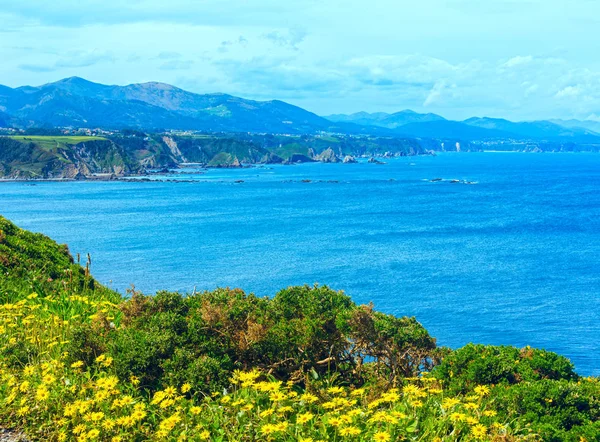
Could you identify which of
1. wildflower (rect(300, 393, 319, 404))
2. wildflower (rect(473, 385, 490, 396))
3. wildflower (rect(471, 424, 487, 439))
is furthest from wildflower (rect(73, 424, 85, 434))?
wildflower (rect(473, 385, 490, 396))

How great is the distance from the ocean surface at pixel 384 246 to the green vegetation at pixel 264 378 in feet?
116

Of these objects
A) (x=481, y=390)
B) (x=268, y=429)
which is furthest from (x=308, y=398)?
(x=481, y=390)

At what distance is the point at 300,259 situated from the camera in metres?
70.8

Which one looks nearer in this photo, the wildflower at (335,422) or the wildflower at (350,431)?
the wildflower at (350,431)

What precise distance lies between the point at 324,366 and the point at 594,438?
12.5ft

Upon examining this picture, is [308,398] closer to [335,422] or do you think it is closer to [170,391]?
[335,422]

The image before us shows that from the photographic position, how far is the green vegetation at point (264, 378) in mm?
6414

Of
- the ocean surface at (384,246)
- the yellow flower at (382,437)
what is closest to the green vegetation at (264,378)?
the yellow flower at (382,437)

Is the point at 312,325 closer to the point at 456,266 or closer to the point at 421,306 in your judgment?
the point at 421,306

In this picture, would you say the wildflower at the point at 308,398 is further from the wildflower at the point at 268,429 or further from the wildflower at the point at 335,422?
the wildflower at the point at 268,429

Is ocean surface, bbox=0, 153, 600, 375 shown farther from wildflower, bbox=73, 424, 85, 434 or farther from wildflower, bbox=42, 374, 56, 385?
wildflower, bbox=73, 424, 85, 434

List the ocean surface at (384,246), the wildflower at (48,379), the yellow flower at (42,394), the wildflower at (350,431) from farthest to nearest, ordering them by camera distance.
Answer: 1. the ocean surface at (384,246)
2. the wildflower at (48,379)
3. the yellow flower at (42,394)
4. the wildflower at (350,431)

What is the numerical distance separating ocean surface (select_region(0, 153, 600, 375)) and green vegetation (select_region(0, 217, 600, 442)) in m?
35.4

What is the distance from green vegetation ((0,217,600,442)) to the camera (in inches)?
253
